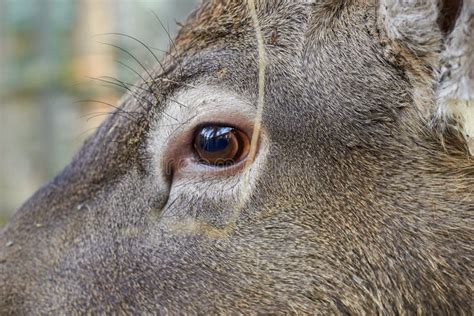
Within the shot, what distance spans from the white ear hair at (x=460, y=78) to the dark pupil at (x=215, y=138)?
688 mm

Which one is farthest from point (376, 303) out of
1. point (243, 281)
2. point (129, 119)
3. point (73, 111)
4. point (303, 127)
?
point (73, 111)

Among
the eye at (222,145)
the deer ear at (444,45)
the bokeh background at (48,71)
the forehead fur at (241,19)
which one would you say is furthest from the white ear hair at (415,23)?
the bokeh background at (48,71)

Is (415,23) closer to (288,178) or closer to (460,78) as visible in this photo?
(460,78)

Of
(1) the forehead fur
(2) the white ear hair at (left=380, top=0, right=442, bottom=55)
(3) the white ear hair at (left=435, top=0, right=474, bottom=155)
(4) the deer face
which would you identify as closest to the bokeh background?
(1) the forehead fur

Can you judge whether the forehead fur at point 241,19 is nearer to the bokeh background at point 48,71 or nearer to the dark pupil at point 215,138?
the dark pupil at point 215,138

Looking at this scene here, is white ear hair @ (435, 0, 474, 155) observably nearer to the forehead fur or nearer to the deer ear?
the deer ear

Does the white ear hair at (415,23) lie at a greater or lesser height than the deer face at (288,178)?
greater

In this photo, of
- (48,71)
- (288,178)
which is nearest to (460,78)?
(288,178)

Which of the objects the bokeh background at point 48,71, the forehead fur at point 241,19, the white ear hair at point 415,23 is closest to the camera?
the white ear hair at point 415,23

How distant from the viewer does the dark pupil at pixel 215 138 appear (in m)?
2.83

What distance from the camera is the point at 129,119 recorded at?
119 inches

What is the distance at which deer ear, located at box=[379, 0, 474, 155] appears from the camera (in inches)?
94.8

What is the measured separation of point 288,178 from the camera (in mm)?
2721

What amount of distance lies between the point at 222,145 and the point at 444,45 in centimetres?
78
